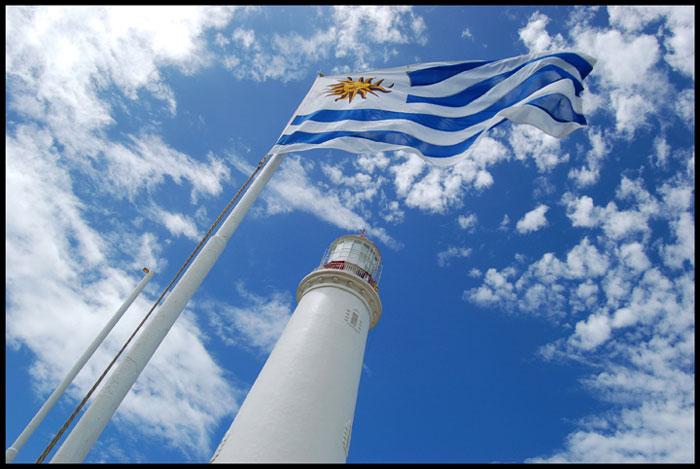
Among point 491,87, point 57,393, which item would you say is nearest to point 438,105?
point 491,87

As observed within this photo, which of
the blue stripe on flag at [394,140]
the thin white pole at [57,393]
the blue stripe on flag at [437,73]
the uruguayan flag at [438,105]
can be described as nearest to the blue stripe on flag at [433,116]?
the uruguayan flag at [438,105]

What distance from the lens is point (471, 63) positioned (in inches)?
492

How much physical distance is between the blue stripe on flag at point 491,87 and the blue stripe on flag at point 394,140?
1647 millimetres

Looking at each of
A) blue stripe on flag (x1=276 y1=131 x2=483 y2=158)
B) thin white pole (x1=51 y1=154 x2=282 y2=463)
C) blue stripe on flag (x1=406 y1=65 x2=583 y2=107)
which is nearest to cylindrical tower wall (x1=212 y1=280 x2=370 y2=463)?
thin white pole (x1=51 y1=154 x2=282 y2=463)

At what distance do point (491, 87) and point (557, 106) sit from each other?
7.39ft

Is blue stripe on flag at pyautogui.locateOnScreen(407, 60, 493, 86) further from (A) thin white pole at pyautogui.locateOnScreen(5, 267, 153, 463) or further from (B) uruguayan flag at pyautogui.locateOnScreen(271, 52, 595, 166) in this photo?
(A) thin white pole at pyautogui.locateOnScreen(5, 267, 153, 463)

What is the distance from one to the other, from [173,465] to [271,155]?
668cm

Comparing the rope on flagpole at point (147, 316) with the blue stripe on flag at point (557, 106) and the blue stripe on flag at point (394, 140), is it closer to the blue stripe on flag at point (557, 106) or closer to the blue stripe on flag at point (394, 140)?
the blue stripe on flag at point (394, 140)

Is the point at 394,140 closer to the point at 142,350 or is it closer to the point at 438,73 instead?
the point at 438,73

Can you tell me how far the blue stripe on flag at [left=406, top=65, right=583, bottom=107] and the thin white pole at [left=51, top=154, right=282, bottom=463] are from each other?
238 inches

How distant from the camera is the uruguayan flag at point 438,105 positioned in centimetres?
1020

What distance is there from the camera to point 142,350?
6371 mm

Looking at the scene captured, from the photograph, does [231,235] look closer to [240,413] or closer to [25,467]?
[25,467]

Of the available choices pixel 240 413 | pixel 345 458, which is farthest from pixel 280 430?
pixel 345 458
